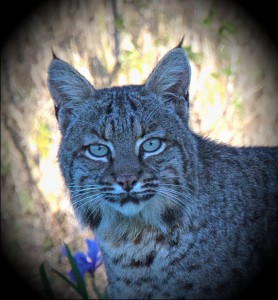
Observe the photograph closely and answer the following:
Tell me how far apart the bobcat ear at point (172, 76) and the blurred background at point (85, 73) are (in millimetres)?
2118

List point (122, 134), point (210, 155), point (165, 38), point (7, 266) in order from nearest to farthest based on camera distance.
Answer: point (122, 134) < point (210, 155) < point (7, 266) < point (165, 38)

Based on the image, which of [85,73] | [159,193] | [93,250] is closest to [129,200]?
[159,193]

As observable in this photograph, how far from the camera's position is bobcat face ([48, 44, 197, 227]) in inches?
125

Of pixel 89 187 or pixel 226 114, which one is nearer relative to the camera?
pixel 89 187

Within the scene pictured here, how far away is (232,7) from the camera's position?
222 inches

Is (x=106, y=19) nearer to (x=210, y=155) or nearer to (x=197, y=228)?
(x=210, y=155)

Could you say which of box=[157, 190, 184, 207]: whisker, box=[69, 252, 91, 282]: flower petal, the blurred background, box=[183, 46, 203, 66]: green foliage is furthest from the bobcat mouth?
box=[183, 46, 203, 66]: green foliage

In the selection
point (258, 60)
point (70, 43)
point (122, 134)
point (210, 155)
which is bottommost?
point (210, 155)

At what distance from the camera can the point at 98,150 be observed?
338 cm

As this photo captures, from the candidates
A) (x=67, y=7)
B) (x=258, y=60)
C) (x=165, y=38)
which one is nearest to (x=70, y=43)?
(x=67, y=7)

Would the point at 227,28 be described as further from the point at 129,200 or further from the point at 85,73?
the point at 129,200

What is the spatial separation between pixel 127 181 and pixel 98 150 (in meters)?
0.43

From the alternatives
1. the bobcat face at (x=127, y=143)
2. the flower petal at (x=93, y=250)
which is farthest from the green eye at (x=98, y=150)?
the flower petal at (x=93, y=250)

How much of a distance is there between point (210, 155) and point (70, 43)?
2.58m
